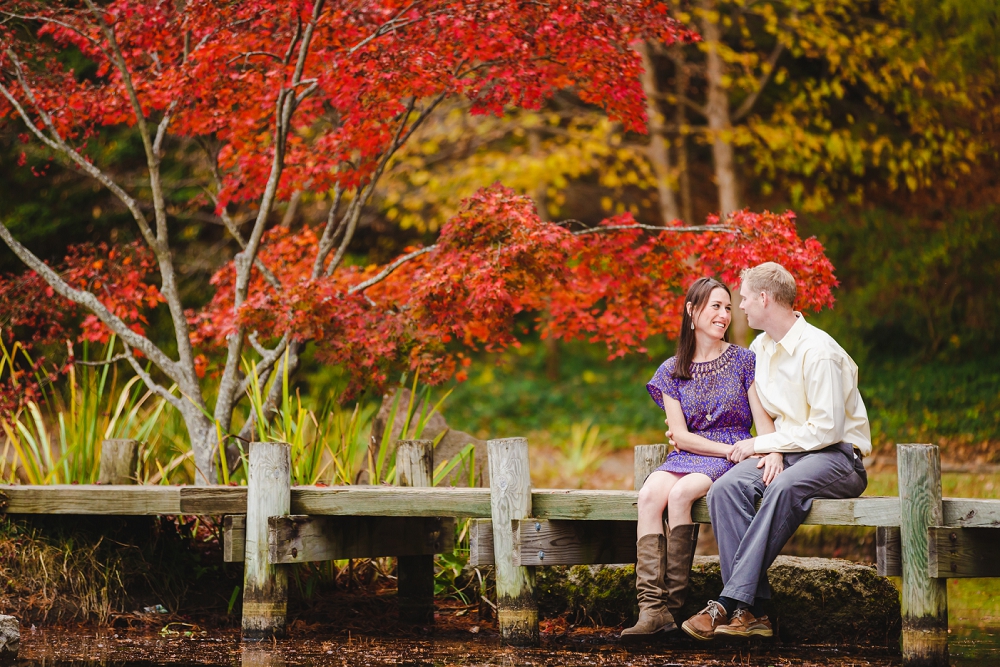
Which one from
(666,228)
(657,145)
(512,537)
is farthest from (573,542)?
(657,145)

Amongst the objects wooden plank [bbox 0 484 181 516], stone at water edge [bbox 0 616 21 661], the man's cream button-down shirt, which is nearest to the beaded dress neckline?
the man's cream button-down shirt

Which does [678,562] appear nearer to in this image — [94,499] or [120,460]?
[94,499]

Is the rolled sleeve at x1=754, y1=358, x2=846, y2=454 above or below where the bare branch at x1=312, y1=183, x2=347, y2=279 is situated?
below

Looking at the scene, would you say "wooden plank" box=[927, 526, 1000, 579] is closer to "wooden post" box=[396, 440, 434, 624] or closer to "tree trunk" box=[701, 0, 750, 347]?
"wooden post" box=[396, 440, 434, 624]

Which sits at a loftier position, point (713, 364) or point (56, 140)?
point (56, 140)

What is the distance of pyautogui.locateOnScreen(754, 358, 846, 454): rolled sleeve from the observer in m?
4.57

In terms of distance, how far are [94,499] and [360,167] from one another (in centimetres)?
257

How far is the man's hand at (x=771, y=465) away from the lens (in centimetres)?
466

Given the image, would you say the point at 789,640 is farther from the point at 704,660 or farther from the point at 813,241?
the point at 813,241

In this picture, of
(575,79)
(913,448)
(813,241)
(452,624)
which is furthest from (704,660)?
(575,79)

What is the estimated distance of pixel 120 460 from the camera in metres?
6.50

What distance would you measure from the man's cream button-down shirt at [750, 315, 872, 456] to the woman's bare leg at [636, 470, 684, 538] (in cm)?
42

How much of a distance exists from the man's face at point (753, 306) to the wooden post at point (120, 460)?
144 inches

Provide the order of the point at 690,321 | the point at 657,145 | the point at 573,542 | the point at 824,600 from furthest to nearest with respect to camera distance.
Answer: the point at 657,145 < the point at 824,600 < the point at 573,542 < the point at 690,321
